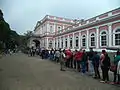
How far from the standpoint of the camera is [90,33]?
29.0 m

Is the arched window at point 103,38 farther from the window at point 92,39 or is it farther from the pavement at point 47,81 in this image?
the pavement at point 47,81

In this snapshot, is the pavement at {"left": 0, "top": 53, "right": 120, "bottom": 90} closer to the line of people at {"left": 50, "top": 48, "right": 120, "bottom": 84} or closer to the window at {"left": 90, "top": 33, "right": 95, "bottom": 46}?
the line of people at {"left": 50, "top": 48, "right": 120, "bottom": 84}

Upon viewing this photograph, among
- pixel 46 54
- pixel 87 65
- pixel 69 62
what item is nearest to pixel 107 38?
pixel 46 54

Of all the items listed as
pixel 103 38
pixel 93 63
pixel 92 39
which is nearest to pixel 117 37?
Answer: pixel 103 38

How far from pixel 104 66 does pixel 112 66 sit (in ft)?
1.43

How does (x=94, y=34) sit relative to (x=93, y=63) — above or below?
above

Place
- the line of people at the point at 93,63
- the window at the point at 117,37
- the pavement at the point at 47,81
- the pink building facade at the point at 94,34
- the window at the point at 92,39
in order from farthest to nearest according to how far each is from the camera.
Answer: the window at the point at 92,39
the pink building facade at the point at 94,34
the window at the point at 117,37
the line of people at the point at 93,63
the pavement at the point at 47,81

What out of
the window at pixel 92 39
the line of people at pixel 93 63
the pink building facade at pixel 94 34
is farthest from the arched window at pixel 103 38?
the line of people at pixel 93 63

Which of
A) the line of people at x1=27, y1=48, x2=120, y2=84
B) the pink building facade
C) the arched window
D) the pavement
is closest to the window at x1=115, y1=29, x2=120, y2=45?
the pink building facade


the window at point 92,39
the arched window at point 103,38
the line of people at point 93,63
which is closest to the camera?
the line of people at point 93,63

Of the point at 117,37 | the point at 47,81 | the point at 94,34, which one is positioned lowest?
the point at 47,81

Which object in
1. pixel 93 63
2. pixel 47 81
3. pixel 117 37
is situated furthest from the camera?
pixel 117 37

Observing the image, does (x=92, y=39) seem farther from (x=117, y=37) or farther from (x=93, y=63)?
(x=93, y=63)

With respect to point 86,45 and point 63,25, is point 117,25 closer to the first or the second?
point 86,45
